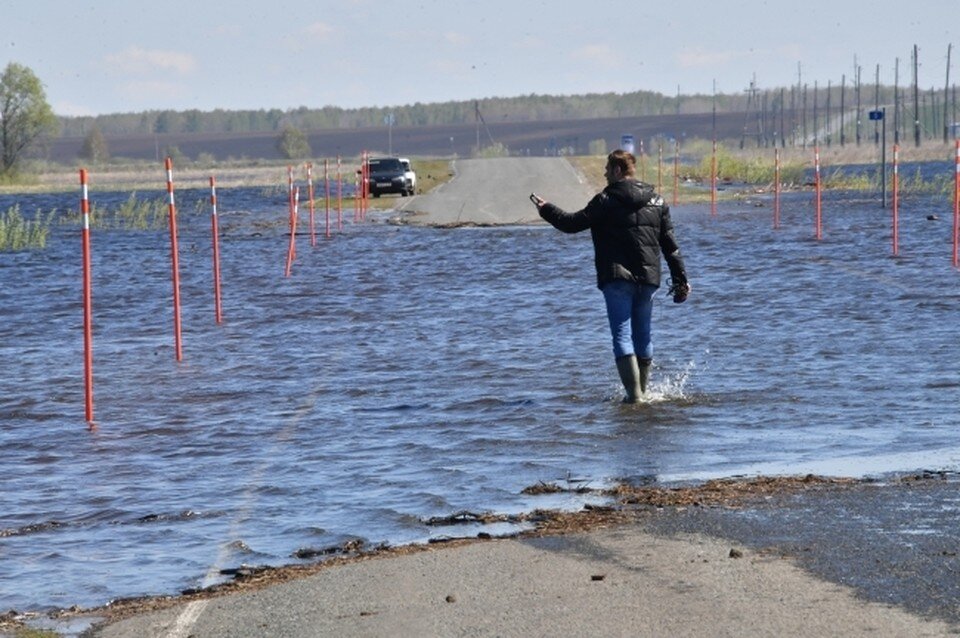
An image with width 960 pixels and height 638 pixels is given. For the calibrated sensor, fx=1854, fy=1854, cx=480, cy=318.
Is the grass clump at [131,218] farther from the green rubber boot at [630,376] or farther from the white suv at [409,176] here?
the green rubber boot at [630,376]

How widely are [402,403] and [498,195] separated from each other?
1823 inches

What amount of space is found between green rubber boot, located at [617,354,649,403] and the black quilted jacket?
0.62m

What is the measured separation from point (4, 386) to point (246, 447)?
520 cm

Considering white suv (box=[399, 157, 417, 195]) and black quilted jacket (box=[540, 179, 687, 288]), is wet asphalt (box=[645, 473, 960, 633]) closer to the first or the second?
black quilted jacket (box=[540, 179, 687, 288])

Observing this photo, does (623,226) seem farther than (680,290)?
No

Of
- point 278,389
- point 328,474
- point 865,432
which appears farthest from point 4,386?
point 865,432

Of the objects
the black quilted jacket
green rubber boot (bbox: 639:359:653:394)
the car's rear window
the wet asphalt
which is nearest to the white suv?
the car's rear window

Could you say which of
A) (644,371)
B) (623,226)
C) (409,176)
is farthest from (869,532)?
(409,176)

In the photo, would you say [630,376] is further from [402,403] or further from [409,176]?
[409,176]

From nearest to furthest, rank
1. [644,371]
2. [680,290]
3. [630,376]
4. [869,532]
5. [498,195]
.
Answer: [869,532] → [630,376] → [644,371] → [680,290] → [498,195]

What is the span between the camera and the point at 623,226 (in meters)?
13.9

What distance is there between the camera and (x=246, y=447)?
43.5 ft

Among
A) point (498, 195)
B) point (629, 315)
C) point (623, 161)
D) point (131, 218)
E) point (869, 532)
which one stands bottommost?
point (869, 532)

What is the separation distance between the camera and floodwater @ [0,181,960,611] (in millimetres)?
10383
